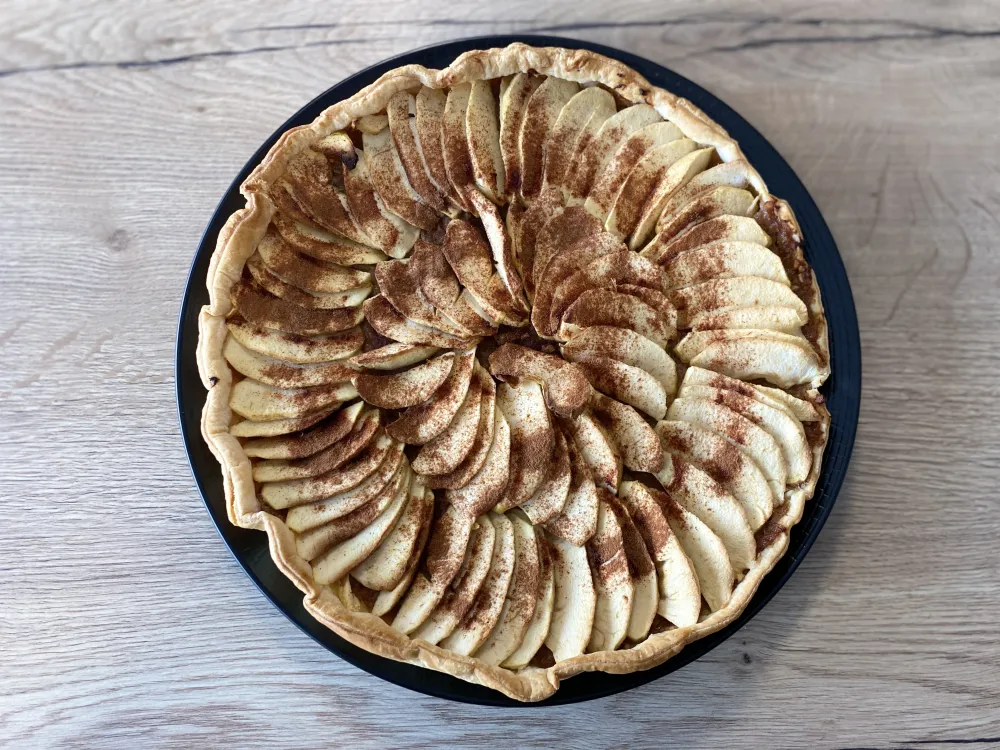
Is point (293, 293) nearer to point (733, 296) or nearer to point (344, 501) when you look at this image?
point (344, 501)

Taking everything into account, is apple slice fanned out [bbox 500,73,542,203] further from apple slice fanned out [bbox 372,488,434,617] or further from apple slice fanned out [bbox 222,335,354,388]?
apple slice fanned out [bbox 372,488,434,617]

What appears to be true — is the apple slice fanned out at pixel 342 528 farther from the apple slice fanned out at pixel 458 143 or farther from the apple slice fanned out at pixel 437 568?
the apple slice fanned out at pixel 458 143

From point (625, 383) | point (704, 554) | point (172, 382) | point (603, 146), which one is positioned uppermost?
point (603, 146)

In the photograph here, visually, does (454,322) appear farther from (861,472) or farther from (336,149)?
(861,472)

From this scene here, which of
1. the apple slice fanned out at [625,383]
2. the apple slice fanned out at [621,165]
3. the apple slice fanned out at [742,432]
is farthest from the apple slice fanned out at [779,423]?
the apple slice fanned out at [621,165]

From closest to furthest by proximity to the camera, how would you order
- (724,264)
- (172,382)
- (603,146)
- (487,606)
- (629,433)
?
(487,606)
(629,433)
(724,264)
(603,146)
(172,382)

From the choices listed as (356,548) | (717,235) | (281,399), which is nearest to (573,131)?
(717,235)

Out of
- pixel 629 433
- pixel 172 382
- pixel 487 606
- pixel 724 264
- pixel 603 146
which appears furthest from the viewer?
pixel 172 382

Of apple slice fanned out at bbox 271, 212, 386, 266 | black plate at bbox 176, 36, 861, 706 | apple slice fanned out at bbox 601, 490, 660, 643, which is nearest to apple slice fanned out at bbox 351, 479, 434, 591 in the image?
black plate at bbox 176, 36, 861, 706
